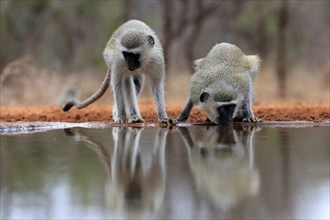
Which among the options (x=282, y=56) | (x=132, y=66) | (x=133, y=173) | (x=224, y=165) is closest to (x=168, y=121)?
(x=132, y=66)

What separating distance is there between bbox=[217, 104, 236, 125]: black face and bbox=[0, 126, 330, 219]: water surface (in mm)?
732

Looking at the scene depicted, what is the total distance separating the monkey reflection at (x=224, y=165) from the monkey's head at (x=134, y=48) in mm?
1196

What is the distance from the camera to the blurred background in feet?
63.6

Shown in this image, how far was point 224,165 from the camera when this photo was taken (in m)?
5.62

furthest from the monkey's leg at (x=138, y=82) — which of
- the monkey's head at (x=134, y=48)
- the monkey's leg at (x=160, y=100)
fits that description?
the monkey's head at (x=134, y=48)

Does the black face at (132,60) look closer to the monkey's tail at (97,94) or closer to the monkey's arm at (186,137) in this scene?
the monkey's arm at (186,137)

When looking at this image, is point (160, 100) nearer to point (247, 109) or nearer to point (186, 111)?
point (186, 111)

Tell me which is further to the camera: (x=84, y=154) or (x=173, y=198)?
(x=84, y=154)

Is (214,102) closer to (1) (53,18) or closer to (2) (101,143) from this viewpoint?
(2) (101,143)

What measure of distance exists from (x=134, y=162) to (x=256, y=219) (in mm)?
2189

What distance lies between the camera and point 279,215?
13.0ft

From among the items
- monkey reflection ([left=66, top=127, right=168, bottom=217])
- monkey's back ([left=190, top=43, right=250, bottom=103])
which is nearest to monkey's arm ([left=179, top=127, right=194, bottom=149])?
monkey reflection ([left=66, top=127, right=168, bottom=217])

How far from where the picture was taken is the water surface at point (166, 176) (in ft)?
13.6

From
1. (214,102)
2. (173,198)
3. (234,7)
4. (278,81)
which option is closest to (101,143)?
(214,102)
